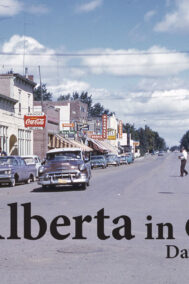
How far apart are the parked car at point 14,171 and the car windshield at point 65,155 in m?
3.26

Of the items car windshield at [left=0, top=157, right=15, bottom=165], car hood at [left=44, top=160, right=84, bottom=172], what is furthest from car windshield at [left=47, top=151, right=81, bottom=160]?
car windshield at [left=0, top=157, right=15, bottom=165]

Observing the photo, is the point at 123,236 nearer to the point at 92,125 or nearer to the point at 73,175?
A: the point at 73,175

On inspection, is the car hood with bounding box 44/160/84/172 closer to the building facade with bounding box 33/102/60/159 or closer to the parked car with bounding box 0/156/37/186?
the parked car with bounding box 0/156/37/186

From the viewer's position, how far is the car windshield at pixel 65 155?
901 inches

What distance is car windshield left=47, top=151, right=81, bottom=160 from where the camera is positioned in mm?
22875

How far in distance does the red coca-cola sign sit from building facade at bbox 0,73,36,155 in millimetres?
1288

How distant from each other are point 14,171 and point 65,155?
389cm

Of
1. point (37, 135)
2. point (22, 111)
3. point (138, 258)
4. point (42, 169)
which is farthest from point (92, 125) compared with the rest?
point (138, 258)

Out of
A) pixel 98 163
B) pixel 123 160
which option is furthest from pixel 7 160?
pixel 123 160

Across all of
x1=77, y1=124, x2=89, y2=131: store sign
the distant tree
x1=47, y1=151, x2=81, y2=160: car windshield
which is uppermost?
the distant tree

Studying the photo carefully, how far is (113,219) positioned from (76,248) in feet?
11.2

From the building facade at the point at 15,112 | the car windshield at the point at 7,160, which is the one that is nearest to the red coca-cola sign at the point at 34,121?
the building facade at the point at 15,112

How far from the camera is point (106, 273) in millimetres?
6707

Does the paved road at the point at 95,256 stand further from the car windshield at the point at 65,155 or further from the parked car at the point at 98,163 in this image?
the parked car at the point at 98,163
